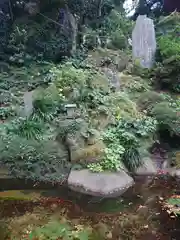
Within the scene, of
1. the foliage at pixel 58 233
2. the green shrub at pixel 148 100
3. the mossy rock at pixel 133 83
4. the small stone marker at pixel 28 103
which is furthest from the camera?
the mossy rock at pixel 133 83

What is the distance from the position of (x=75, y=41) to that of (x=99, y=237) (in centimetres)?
897

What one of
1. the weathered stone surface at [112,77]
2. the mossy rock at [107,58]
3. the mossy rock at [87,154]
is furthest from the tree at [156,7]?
the mossy rock at [87,154]

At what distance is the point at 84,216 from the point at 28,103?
4.43 meters

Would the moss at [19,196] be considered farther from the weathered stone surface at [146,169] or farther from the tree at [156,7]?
the tree at [156,7]

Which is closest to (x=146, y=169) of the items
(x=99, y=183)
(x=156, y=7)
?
(x=99, y=183)

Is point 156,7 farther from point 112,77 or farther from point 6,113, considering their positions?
point 6,113

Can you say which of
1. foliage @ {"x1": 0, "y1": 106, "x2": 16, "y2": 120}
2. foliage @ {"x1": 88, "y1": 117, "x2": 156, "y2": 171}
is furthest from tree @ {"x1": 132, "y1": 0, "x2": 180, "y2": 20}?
foliage @ {"x1": 0, "y1": 106, "x2": 16, "y2": 120}

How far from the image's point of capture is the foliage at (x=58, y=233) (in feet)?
13.1

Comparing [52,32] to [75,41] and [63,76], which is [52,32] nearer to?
[75,41]

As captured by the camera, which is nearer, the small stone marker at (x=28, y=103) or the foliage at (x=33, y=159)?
the foliage at (x=33, y=159)

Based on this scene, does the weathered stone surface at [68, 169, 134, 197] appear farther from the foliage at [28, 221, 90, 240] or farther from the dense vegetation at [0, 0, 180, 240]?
the foliage at [28, 221, 90, 240]

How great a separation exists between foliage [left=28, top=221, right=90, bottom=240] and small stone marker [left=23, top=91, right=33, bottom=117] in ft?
13.0

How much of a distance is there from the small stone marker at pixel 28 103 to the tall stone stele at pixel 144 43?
4910 mm

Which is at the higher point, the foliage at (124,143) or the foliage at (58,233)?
the foliage at (124,143)
